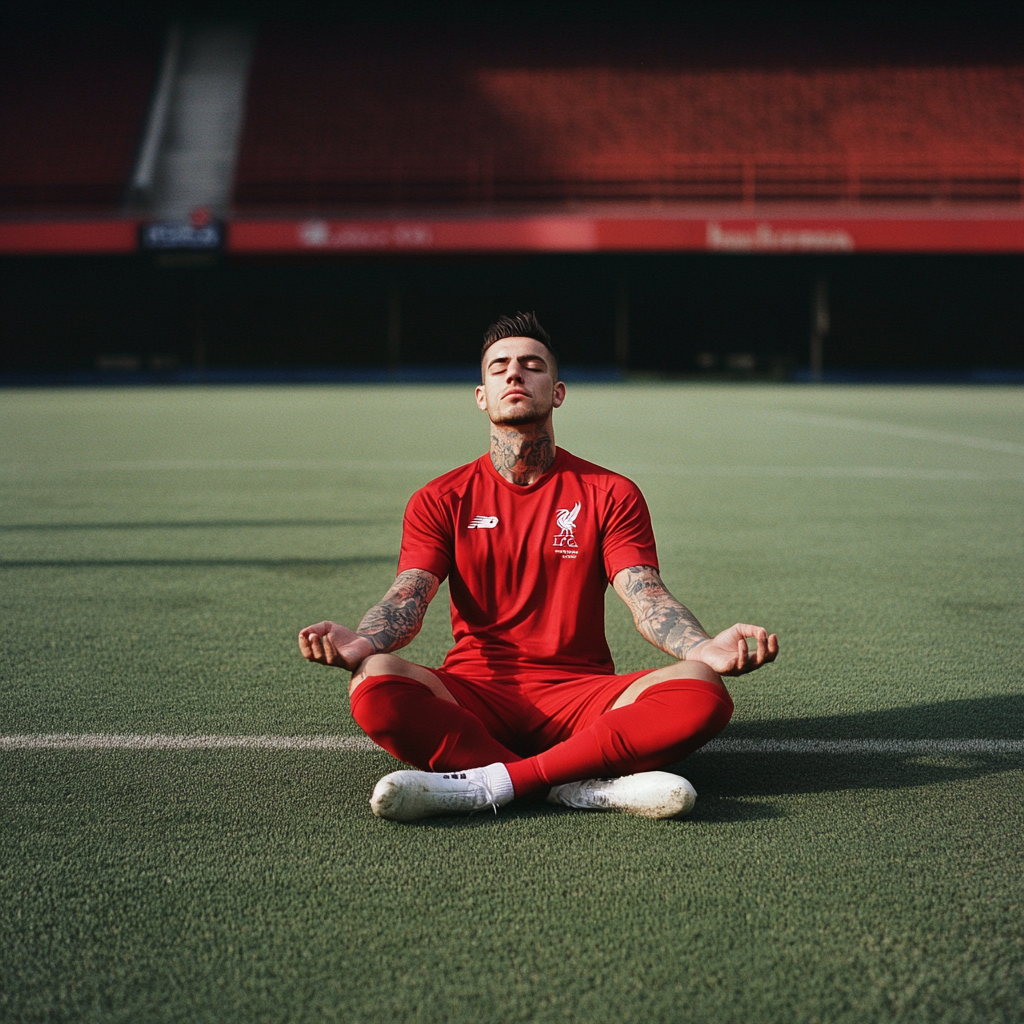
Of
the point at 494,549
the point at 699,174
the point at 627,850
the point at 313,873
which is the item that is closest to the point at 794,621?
the point at 494,549

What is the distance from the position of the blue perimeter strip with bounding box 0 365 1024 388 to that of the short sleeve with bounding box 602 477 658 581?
2682cm

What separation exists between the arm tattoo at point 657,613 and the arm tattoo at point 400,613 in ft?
1.69

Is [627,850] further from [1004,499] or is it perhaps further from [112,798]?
[1004,499]

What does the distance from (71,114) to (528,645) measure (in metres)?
35.5

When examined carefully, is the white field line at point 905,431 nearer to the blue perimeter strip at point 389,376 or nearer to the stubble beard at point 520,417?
A: the stubble beard at point 520,417

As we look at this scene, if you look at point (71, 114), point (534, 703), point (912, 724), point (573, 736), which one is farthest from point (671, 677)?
point (71, 114)

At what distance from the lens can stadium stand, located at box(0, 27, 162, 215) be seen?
31.4 meters

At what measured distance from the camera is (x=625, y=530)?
3.14 metres

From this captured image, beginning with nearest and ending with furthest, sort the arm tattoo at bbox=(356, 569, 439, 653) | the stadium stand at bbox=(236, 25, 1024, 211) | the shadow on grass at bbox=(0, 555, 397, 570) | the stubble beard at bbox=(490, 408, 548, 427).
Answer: the arm tattoo at bbox=(356, 569, 439, 653), the stubble beard at bbox=(490, 408, 548, 427), the shadow on grass at bbox=(0, 555, 397, 570), the stadium stand at bbox=(236, 25, 1024, 211)

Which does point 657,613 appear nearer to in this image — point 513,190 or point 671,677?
point 671,677

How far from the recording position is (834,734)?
11.2 feet

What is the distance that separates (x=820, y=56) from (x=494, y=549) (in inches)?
1403

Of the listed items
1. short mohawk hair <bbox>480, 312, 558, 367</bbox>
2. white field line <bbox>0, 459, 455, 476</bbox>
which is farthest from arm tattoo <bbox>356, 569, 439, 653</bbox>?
white field line <bbox>0, 459, 455, 476</bbox>

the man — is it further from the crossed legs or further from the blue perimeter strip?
the blue perimeter strip
